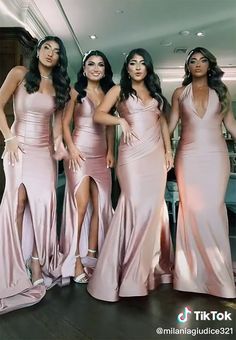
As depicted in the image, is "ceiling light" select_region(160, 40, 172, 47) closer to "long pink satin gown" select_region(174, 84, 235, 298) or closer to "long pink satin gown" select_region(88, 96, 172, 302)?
"long pink satin gown" select_region(174, 84, 235, 298)

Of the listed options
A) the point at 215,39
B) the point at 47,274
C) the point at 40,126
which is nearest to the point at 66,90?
the point at 40,126

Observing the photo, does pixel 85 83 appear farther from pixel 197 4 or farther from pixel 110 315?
pixel 197 4

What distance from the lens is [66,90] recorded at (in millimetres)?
1893

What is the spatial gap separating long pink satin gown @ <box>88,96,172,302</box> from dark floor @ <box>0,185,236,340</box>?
91mm

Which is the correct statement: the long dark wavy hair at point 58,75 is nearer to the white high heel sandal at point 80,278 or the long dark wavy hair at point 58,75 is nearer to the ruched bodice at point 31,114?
the ruched bodice at point 31,114

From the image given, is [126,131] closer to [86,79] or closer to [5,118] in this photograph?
[86,79]

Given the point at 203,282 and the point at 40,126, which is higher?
the point at 40,126

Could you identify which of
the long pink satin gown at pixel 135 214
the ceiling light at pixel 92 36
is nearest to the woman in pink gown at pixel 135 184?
the long pink satin gown at pixel 135 214

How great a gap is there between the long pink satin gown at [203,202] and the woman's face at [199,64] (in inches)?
4.8

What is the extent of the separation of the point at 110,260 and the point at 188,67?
1.36 meters

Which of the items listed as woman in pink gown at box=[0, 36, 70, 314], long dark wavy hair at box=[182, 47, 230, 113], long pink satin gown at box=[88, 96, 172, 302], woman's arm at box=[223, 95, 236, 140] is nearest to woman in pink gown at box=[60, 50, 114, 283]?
woman in pink gown at box=[0, 36, 70, 314]

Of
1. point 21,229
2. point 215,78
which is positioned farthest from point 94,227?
point 215,78

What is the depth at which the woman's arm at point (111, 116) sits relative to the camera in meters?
1.74

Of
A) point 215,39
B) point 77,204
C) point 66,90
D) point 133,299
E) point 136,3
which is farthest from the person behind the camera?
point 215,39
